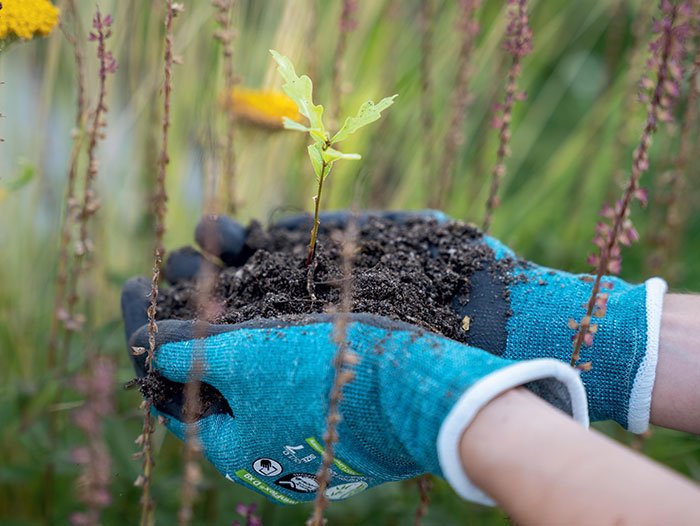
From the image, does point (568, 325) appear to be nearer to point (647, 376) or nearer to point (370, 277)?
point (647, 376)

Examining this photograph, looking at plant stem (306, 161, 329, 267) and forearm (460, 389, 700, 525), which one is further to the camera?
plant stem (306, 161, 329, 267)

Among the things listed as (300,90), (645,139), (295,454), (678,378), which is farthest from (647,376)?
(300,90)

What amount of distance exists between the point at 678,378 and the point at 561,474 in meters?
0.38

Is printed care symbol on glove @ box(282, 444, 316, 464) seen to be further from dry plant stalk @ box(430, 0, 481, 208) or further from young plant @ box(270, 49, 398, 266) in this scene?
dry plant stalk @ box(430, 0, 481, 208)

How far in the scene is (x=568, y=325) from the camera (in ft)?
2.83

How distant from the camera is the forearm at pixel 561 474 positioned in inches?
21.8

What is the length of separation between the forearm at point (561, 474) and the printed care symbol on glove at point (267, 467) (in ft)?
0.94

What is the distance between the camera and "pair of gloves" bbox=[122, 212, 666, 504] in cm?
65

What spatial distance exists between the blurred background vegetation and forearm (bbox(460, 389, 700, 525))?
58cm

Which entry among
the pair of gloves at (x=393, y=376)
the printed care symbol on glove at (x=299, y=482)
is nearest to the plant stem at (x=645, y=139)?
the pair of gloves at (x=393, y=376)

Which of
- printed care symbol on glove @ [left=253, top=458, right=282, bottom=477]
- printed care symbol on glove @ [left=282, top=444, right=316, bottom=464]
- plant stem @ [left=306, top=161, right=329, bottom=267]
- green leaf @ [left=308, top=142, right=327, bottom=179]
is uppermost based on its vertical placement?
green leaf @ [left=308, top=142, right=327, bottom=179]

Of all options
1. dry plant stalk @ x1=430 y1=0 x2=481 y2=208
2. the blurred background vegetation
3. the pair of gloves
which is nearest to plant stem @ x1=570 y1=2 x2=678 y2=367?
the pair of gloves

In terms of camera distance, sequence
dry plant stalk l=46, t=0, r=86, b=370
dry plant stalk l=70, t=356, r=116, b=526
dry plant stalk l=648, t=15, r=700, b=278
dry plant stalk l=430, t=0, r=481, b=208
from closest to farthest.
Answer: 1. dry plant stalk l=70, t=356, r=116, b=526
2. dry plant stalk l=46, t=0, r=86, b=370
3. dry plant stalk l=648, t=15, r=700, b=278
4. dry plant stalk l=430, t=0, r=481, b=208

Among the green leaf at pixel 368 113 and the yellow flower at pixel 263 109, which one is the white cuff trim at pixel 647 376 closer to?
the green leaf at pixel 368 113
